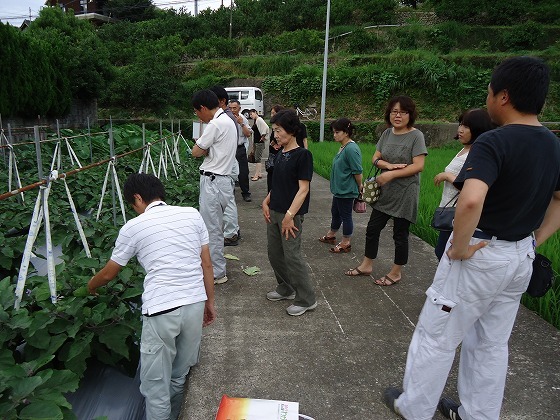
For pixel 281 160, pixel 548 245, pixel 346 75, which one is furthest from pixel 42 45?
pixel 346 75

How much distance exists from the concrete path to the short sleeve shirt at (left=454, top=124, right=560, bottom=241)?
1.06m

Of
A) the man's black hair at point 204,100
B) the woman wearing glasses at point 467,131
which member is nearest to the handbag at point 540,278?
the woman wearing glasses at point 467,131

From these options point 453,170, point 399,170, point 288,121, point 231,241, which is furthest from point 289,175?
point 231,241

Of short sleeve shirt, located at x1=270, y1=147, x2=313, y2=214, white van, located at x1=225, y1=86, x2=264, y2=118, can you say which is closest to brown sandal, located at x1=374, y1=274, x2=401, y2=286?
short sleeve shirt, located at x1=270, y1=147, x2=313, y2=214

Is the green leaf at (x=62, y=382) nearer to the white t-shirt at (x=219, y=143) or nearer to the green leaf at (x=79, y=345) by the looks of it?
the green leaf at (x=79, y=345)

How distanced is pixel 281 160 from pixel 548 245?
2608 millimetres

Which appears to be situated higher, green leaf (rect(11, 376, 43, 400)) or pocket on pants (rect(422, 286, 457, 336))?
pocket on pants (rect(422, 286, 457, 336))

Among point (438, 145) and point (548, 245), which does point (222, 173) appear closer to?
point (548, 245)

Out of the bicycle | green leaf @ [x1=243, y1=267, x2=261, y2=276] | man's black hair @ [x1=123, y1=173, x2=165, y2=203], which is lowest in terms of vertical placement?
green leaf @ [x1=243, y1=267, x2=261, y2=276]

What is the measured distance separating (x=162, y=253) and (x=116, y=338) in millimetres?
583

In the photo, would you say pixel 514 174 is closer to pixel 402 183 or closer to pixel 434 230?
pixel 402 183

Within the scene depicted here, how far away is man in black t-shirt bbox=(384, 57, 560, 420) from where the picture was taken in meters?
1.53

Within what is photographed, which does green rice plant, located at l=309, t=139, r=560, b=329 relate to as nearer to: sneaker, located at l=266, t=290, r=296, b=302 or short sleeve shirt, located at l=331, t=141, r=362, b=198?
short sleeve shirt, located at l=331, t=141, r=362, b=198

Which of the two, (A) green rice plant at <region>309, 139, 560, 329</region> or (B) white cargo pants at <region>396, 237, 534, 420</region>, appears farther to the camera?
(A) green rice plant at <region>309, 139, 560, 329</region>
